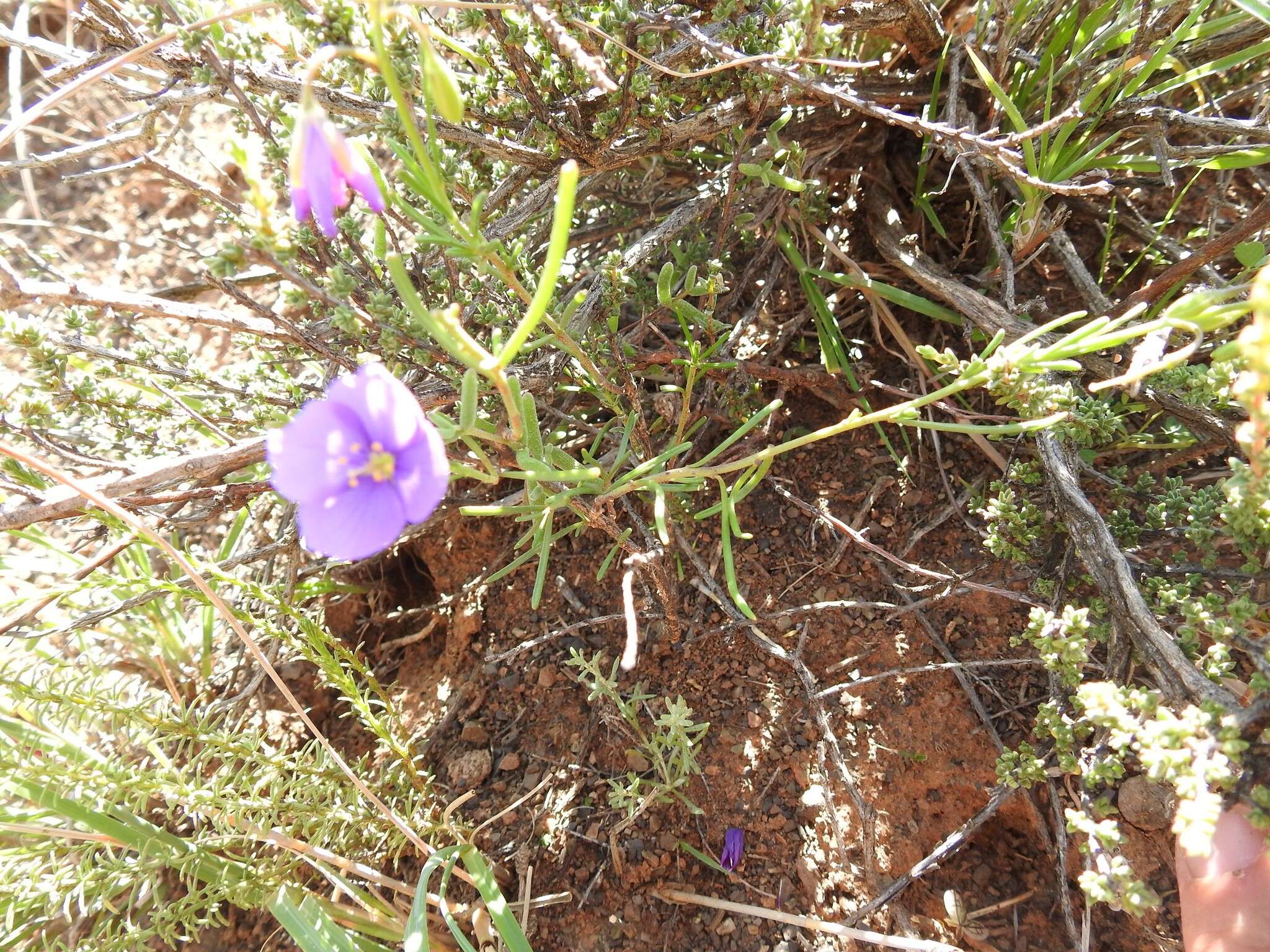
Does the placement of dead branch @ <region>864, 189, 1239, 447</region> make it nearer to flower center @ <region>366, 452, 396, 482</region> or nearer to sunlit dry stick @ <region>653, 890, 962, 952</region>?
sunlit dry stick @ <region>653, 890, 962, 952</region>

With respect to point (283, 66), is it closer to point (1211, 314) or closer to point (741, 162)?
point (741, 162)

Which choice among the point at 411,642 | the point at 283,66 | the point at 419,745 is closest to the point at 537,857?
the point at 419,745

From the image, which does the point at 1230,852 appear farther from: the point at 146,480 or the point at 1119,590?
the point at 146,480

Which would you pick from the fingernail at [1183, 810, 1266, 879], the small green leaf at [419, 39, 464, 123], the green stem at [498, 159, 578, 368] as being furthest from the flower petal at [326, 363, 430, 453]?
the fingernail at [1183, 810, 1266, 879]

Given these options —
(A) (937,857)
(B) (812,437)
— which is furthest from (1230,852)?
(B) (812,437)

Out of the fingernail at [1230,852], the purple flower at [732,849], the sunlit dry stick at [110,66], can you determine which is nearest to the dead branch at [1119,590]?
the fingernail at [1230,852]

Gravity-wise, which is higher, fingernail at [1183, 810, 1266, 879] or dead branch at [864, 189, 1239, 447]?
dead branch at [864, 189, 1239, 447]
